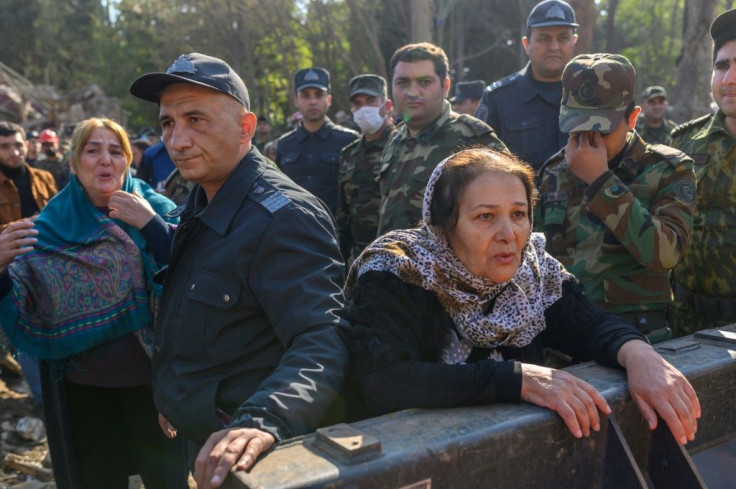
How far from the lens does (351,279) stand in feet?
7.55

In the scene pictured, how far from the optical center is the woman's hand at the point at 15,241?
290 centimetres

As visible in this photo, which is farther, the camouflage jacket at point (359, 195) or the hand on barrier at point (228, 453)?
the camouflage jacket at point (359, 195)

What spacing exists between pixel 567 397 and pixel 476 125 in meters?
2.38

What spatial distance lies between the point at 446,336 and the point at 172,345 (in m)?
0.88

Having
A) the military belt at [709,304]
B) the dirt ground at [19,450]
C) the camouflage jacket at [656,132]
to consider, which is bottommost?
the dirt ground at [19,450]

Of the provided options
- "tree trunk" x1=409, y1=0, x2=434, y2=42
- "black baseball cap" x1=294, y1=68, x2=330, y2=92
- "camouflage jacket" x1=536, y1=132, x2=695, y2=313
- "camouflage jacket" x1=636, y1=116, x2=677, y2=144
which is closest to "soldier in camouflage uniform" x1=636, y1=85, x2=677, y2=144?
"camouflage jacket" x1=636, y1=116, x2=677, y2=144

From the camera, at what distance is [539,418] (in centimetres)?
185

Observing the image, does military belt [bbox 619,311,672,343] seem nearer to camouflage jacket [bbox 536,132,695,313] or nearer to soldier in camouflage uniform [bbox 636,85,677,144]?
camouflage jacket [bbox 536,132,695,313]

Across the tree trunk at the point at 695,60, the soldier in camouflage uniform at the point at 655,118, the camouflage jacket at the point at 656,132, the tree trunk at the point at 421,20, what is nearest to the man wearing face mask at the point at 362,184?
the camouflage jacket at the point at 656,132

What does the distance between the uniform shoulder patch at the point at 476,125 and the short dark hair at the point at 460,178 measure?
1766 mm

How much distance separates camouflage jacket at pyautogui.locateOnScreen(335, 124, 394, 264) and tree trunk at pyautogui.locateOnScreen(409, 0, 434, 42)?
19.6 feet

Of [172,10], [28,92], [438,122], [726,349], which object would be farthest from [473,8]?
[726,349]

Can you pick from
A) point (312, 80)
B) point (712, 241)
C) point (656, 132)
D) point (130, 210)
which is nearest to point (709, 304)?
point (712, 241)

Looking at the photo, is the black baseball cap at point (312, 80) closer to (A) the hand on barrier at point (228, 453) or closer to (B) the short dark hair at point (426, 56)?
(B) the short dark hair at point (426, 56)
